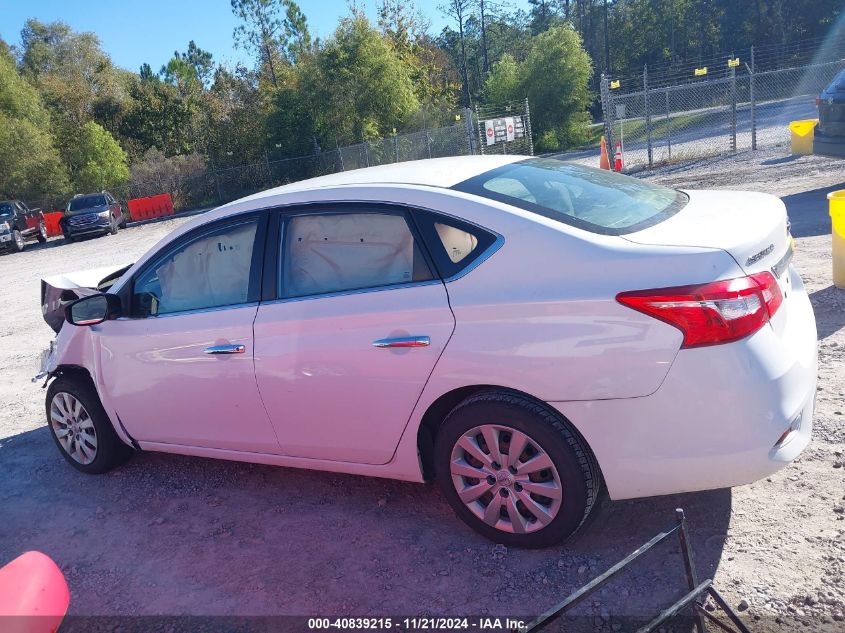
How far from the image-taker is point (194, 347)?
3.93 metres

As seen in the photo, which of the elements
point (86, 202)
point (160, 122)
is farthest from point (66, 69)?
point (86, 202)

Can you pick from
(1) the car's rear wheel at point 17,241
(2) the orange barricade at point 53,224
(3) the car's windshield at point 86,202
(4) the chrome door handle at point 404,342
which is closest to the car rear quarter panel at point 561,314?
(4) the chrome door handle at point 404,342

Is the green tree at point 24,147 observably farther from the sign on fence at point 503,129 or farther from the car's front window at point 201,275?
the car's front window at point 201,275

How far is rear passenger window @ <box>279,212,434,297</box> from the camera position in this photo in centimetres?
338

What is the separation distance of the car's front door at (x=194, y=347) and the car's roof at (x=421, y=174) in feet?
1.37

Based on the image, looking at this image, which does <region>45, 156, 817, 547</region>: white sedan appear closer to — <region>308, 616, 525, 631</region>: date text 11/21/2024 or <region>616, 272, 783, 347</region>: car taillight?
<region>616, 272, 783, 347</region>: car taillight

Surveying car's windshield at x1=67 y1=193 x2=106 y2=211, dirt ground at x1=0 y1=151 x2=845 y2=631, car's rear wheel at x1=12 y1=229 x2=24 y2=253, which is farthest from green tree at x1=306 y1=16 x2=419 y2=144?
dirt ground at x1=0 y1=151 x2=845 y2=631

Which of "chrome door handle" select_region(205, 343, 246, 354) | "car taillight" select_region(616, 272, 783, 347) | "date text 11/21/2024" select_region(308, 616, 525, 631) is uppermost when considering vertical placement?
"car taillight" select_region(616, 272, 783, 347)

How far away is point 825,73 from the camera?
25.0 metres

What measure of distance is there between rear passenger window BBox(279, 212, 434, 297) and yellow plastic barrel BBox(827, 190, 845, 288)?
3.99 meters

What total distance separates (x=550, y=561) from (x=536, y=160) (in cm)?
220

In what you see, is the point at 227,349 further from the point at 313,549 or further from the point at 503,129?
the point at 503,129

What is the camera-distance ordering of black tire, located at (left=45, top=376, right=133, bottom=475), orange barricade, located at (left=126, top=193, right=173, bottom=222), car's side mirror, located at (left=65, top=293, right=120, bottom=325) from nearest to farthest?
1. car's side mirror, located at (left=65, top=293, right=120, bottom=325)
2. black tire, located at (left=45, top=376, right=133, bottom=475)
3. orange barricade, located at (left=126, top=193, right=173, bottom=222)

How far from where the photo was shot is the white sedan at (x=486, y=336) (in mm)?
2787
